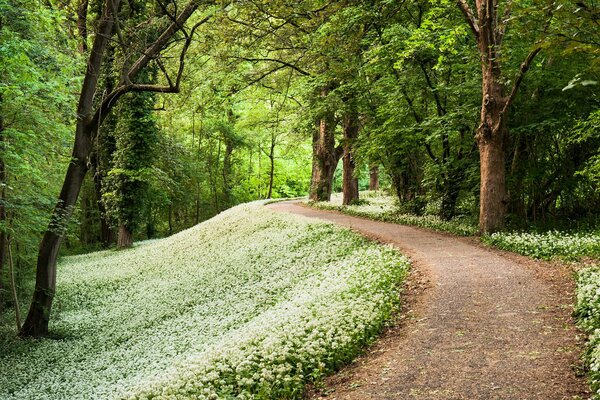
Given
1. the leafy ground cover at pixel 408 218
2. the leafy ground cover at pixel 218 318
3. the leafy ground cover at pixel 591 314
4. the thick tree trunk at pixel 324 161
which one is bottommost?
the leafy ground cover at pixel 218 318

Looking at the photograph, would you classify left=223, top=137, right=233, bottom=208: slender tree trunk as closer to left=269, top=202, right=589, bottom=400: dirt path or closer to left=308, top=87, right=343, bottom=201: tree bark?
left=308, top=87, right=343, bottom=201: tree bark

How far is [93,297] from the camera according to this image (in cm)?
2034

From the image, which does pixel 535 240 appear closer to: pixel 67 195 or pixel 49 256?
pixel 67 195

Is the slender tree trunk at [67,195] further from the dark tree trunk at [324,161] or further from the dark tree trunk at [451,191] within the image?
the dark tree trunk at [324,161]

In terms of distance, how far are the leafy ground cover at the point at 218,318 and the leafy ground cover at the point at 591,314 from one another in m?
2.89

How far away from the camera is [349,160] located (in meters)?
27.8

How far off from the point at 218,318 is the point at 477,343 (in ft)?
26.6

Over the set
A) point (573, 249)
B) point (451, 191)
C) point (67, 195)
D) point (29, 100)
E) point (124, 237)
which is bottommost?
point (124, 237)

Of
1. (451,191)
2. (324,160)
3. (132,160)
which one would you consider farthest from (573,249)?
(132,160)

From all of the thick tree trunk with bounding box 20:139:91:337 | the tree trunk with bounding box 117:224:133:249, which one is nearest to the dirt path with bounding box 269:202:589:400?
the thick tree trunk with bounding box 20:139:91:337

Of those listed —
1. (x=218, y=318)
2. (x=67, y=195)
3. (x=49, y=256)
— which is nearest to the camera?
(x=218, y=318)

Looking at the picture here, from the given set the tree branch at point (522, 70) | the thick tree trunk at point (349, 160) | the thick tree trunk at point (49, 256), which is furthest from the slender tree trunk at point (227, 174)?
the tree branch at point (522, 70)

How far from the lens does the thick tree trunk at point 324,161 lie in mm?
30688

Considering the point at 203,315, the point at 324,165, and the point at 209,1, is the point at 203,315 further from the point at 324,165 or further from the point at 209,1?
the point at 324,165
